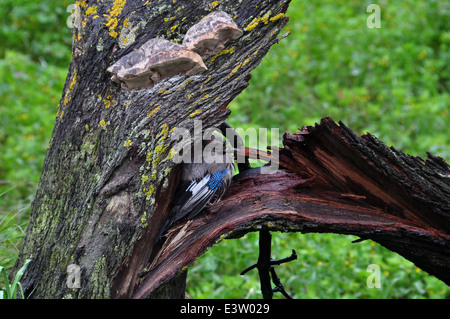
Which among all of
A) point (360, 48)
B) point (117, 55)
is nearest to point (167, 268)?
point (117, 55)

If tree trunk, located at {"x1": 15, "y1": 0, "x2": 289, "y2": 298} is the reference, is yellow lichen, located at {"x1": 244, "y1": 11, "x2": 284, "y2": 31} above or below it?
above

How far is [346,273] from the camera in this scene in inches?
156

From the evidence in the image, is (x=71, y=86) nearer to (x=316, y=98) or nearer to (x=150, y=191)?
(x=150, y=191)

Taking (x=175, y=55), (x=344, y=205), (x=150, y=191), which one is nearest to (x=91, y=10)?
(x=175, y=55)

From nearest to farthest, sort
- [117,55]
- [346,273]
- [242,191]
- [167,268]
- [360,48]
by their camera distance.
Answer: [117,55], [167,268], [242,191], [346,273], [360,48]

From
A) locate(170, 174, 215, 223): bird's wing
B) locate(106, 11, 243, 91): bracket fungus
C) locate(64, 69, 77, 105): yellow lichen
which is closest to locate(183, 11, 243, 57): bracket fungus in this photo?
locate(106, 11, 243, 91): bracket fungus

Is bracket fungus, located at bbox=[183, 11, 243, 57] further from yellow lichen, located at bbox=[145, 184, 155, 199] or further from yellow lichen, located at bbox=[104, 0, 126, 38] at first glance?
yellow lichen, located at bbox=[145, 184, 155, 199]

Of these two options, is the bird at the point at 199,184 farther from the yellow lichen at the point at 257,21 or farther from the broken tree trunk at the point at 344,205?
the yellow lichen at the point at 257,21

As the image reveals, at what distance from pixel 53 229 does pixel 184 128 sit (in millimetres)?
739

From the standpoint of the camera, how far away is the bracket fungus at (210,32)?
2.26 meters

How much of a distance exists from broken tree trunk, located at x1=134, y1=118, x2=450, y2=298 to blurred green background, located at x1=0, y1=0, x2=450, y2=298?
4.14ft

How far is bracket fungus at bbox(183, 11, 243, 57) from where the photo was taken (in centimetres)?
226

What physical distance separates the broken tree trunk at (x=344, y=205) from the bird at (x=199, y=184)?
0.05 metres
